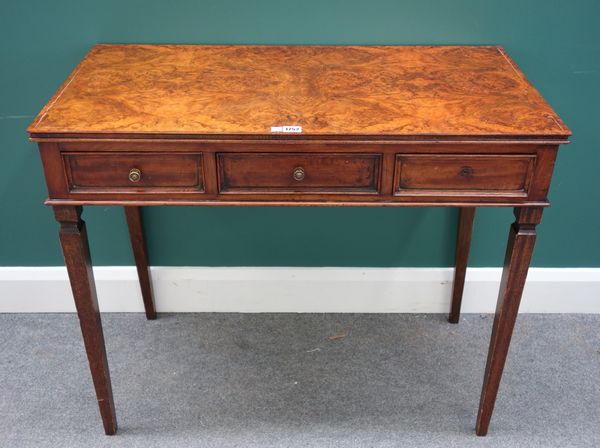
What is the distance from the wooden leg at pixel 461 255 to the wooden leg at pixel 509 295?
0.43 metres

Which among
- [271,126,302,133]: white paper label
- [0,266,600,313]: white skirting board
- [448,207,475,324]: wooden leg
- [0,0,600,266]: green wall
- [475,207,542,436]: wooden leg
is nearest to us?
[271,126,302,133]: white paper label

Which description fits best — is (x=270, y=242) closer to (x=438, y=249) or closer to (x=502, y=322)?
(x=438, y=249)

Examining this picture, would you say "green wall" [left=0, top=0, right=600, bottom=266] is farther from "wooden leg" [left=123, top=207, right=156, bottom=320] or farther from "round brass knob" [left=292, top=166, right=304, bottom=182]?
"round brass knob" [left=292, top=166, right=304, bottom=182]

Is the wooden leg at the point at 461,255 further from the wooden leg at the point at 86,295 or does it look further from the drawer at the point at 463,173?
the wooden leg at the point at 86,295

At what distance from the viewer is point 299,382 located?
2.05 metres

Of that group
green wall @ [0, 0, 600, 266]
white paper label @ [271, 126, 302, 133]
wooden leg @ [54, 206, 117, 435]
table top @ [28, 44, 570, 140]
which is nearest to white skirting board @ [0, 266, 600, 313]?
green wall @ [0, 0, 600, 266]

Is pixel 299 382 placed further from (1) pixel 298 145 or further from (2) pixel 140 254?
(1) pixel 298 145

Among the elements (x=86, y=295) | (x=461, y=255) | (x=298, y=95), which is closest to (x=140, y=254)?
(x=86, y=295)

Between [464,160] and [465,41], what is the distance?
60 cm

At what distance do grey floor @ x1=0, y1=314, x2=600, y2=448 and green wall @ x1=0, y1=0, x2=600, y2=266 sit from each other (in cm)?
22

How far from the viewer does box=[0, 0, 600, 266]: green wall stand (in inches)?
73.7

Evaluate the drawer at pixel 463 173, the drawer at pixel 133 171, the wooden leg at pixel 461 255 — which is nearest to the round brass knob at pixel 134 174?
the drawer at pixel 133 171

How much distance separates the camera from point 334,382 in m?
2.05

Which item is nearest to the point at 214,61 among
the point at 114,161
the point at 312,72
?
the point at 312,72
